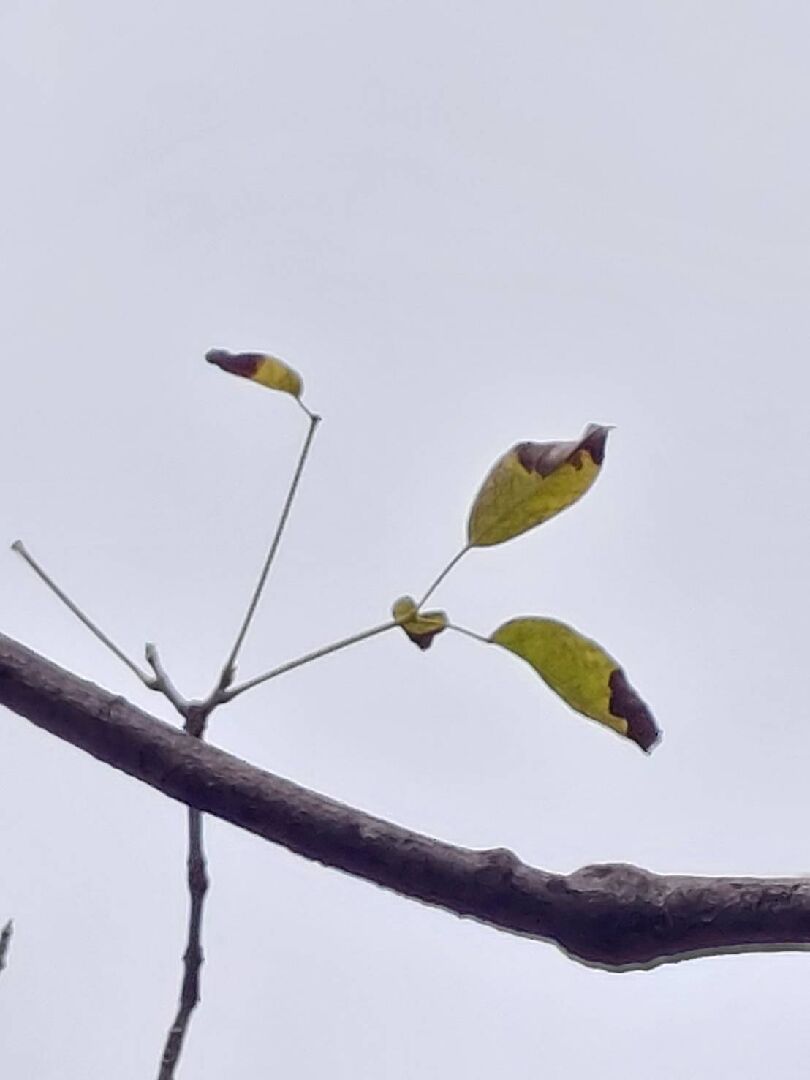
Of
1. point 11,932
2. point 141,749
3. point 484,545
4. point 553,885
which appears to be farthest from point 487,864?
point 11,932

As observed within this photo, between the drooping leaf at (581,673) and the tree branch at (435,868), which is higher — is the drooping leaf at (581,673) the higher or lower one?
the higher one

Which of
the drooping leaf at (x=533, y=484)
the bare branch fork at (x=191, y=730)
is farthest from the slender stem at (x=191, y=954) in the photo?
the drooping leaf at (x=533, y=484)

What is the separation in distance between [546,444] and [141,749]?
361 millimetres

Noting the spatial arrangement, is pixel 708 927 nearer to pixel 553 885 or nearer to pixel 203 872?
pixel 553 885

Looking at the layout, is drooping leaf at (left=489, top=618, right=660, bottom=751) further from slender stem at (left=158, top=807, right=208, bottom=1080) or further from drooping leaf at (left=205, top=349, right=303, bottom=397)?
drooping leaf at (left=205, top=349, right=303, bottom=397)

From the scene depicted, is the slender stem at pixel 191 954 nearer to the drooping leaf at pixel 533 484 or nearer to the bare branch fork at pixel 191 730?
the bare branch fork at pixel 191 730

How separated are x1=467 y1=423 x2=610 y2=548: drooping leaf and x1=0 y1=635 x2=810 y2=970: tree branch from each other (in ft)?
0.98

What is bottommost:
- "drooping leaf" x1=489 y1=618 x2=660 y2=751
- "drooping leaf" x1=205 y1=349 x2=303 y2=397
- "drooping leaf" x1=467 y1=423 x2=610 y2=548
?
"drooping leaf" x1=489 y1=618 x2=660 y2=751

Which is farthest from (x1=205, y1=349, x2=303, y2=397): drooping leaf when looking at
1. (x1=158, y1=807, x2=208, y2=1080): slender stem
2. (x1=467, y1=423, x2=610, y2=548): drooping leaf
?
(x1=158, y1=807, x2=208, y2=1080): slender stem

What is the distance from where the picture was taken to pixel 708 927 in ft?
1.86

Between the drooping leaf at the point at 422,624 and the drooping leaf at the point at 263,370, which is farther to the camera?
the drooping leaf at the point at 263,370

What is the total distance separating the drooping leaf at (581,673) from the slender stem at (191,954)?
8.7 inches

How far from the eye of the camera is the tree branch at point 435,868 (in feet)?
1.86

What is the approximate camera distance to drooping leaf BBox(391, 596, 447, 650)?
0.82m
